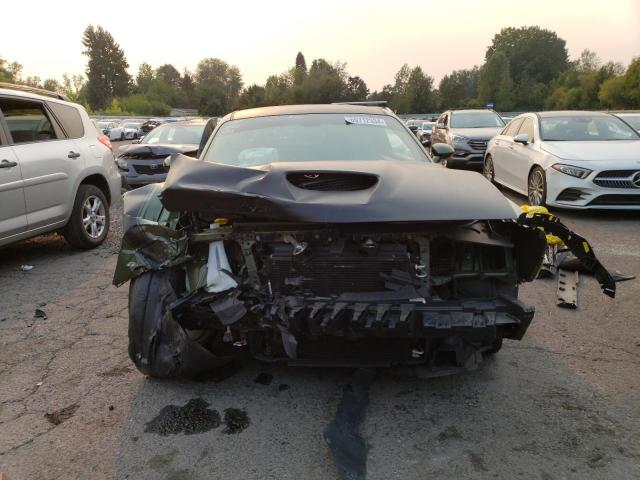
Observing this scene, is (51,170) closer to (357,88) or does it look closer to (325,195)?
(325,195)

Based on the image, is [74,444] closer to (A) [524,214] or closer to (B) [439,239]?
(B) [439,239]

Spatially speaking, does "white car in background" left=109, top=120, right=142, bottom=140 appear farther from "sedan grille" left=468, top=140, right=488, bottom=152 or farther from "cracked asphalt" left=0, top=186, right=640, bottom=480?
"cracked asphalt" left=0, top=186, right=640, bottom=480

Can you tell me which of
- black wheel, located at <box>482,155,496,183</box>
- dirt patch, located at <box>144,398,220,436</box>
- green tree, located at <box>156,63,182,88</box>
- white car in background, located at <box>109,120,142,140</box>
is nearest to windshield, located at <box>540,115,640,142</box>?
black wheel, located at <box>482,155,496,183</box>

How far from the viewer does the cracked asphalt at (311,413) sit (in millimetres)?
2344

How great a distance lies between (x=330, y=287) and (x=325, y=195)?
1.53 ft

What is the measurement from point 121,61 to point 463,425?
4603 inches

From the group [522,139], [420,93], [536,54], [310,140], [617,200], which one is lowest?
[617,200]

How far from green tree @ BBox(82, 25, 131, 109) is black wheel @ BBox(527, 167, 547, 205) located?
107m

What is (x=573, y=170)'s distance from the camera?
24.1 feet

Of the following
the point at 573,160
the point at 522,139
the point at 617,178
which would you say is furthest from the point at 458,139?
the point at 617,178

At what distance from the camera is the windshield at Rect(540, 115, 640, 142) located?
27.0 ft

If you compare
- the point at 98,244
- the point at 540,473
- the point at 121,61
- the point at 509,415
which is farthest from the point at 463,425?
the point at 121,61

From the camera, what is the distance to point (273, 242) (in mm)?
2623

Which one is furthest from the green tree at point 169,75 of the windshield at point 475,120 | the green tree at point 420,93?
the windshield at point 475,120
